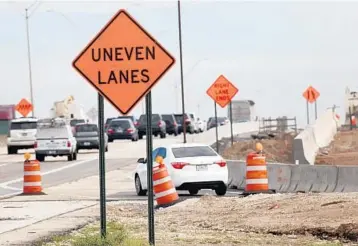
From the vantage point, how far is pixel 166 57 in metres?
13.9

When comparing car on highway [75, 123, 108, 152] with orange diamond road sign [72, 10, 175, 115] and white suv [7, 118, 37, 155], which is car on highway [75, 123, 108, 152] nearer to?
white suv [7, 118, 37, 155]

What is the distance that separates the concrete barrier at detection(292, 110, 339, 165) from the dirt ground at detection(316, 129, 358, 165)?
0.38 metres

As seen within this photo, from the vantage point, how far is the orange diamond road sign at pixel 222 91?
43.0 m

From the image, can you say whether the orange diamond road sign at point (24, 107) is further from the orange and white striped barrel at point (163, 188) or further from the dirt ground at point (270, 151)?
the orange and white striped barrel at point (163, 188)

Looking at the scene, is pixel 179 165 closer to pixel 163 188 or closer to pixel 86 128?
pixel 163 188

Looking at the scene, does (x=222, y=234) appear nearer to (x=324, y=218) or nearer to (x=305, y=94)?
(x=324, y=218)

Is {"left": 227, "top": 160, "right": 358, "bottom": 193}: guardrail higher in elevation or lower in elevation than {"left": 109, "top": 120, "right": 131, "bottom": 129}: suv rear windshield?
lower

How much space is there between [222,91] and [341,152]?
1418 cm

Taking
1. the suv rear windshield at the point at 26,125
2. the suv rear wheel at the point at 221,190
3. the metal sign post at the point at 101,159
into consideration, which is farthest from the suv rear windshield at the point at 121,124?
the metal sign post at the point at 101,159

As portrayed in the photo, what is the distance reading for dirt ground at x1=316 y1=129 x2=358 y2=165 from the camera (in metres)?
46.0

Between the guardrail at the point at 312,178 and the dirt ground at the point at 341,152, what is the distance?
13.2 m

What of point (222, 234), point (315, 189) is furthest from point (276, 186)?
point (222, 234)

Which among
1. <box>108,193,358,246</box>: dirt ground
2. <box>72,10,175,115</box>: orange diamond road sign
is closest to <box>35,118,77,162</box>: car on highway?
<box>108,193,358,246</box>: dirt ground

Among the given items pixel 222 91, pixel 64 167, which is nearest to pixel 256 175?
pixel 222 91
